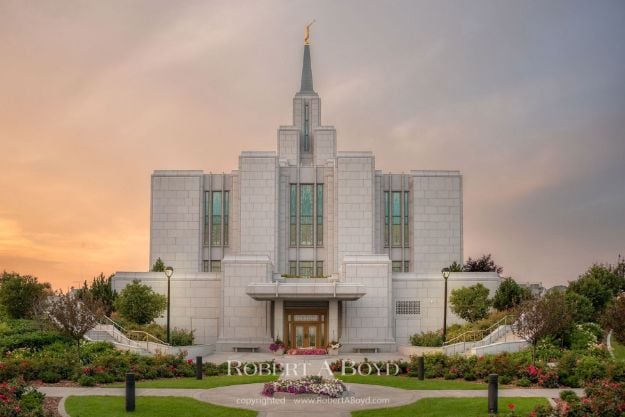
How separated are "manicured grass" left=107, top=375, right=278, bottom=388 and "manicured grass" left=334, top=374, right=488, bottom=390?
3.27 metres

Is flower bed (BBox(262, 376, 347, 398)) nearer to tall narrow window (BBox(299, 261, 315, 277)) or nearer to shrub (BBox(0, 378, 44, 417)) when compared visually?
shrub (BBox(0, 378, 44, 417))

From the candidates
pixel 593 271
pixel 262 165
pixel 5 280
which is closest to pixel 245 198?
pixel 262 165

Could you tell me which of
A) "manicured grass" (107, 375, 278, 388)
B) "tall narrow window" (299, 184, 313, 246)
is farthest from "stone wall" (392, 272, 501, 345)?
"manicured grass" (107, 375, 278, 388)

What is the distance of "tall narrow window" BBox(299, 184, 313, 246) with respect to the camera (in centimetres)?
6706

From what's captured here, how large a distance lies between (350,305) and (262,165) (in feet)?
56.8

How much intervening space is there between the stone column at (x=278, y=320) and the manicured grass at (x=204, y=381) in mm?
17520

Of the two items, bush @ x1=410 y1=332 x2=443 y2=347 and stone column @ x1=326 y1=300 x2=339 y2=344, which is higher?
stone column @ x1=326 y1=300 x2=339 y2=344

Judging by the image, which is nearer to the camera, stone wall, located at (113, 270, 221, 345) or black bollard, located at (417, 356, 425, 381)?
black bollard, located at (417, 356, 425, 381)

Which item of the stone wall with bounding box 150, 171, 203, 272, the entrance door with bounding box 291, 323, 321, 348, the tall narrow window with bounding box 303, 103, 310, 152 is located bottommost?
the entrance door with bounding box 291, 323, 321, 348

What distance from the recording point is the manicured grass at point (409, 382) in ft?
94.5

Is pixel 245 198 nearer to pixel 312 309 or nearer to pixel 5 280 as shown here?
pixel 312 309

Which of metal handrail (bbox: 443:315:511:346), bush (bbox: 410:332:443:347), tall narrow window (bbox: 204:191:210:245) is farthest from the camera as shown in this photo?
tall narrow window (bbox: 204:191:210:245)

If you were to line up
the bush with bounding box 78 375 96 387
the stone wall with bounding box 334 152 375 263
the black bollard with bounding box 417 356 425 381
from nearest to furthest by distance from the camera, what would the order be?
the bush with bounding box 78 375 96 387, the black bollard with bounding box 417 356 425 381, the stone wall with bounding box 334 152 375 263

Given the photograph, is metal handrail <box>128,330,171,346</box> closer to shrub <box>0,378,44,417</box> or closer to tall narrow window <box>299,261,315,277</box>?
shrub <box>0,378,44,417</box>
